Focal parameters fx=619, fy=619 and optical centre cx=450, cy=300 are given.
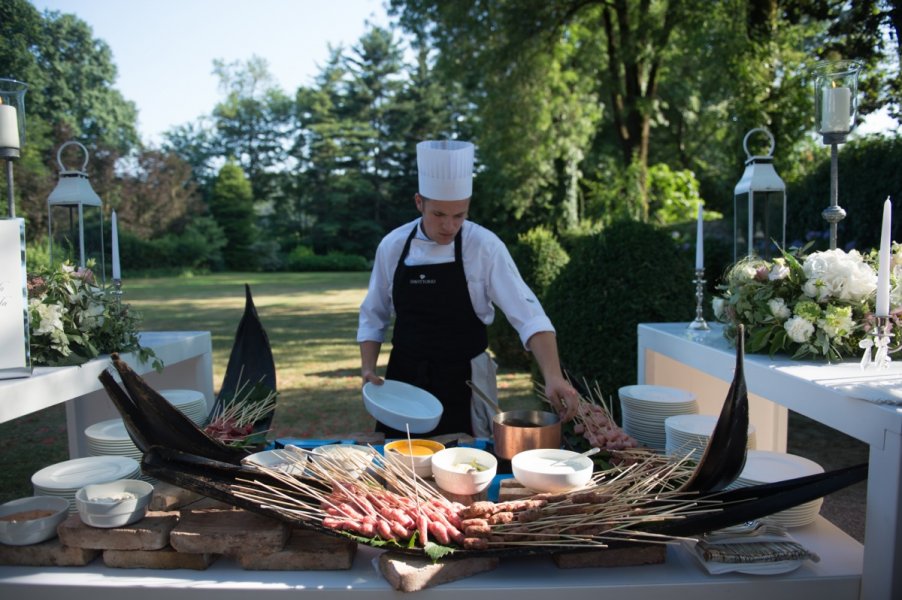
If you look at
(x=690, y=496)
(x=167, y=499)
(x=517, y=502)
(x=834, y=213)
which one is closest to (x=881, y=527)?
(x=690, y=496)

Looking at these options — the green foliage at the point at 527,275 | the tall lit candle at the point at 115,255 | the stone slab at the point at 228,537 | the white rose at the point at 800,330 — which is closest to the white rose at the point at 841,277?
the white rose at the point at 800,330

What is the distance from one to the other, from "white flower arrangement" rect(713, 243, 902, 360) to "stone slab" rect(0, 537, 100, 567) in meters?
2.02

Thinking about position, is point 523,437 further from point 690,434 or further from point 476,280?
point 476,280

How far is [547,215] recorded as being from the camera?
664 inches

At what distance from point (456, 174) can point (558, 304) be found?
2.56 meters

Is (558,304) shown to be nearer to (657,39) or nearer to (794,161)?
(794,161)

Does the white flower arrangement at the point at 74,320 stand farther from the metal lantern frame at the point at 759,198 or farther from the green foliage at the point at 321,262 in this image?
the green foliage at the point at 321,262

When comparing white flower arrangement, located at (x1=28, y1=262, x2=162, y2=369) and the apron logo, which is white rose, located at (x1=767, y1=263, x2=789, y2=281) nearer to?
the apron logo

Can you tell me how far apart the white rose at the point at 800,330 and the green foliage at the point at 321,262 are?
2948cm

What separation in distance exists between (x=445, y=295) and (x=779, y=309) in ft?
3.90

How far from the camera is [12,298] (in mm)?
1762

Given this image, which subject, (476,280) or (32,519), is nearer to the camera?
(32,519)

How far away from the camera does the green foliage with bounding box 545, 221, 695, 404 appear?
13.4ft

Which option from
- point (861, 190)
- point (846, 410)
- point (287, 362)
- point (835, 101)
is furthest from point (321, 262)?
point (846, 410)
